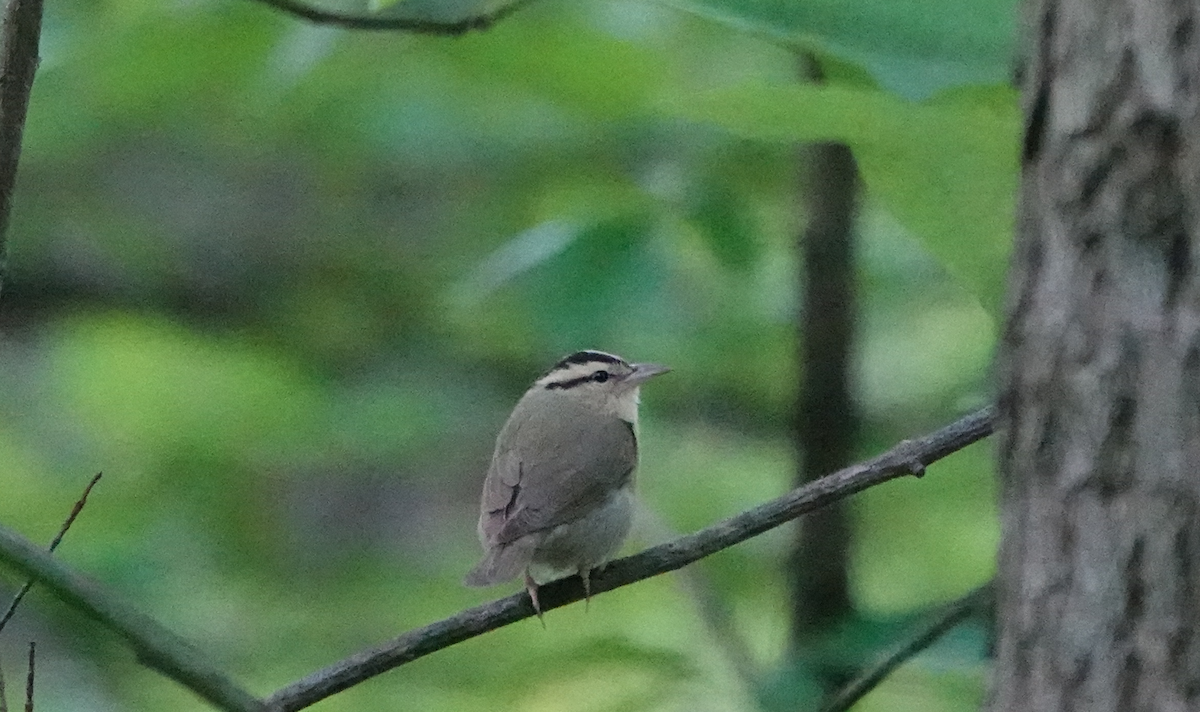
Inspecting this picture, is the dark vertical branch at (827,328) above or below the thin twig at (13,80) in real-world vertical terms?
below

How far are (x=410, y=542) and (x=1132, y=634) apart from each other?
14.2 ft

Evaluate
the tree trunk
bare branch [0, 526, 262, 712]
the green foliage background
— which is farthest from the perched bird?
the tree trunk

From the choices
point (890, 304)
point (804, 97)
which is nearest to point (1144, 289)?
point (804, 97)

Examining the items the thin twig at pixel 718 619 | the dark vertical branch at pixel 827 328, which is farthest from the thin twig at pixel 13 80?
the dark vertical branch at pixel 827 328

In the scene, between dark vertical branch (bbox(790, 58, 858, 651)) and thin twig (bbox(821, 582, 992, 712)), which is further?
dark vertical branch (bbox(790, 58, 858, 651))

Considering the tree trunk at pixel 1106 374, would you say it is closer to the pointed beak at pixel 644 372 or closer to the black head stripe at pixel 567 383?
Result: the pointed beak at pixel 644 372

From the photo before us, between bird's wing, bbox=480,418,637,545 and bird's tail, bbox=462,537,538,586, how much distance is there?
3 cm

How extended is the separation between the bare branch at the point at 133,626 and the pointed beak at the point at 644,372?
2.56 m

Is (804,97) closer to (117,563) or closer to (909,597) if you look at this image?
(909,597)

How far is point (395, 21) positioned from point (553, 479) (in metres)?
1.56

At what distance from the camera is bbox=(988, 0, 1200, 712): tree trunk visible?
3.78ft

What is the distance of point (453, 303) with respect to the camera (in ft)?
11.9

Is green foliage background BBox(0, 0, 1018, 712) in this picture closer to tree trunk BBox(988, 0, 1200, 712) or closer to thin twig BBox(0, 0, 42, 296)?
tree trunk BBox(988, 0, 1200, 712)

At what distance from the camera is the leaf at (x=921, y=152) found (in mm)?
1659
